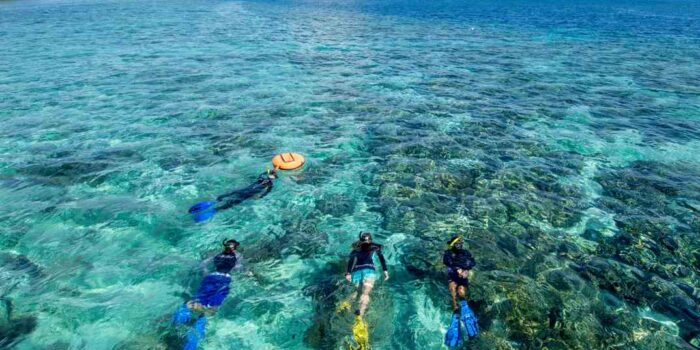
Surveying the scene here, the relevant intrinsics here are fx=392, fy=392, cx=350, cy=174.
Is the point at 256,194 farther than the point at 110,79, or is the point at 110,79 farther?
the point at 110,79

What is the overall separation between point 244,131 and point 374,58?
2276cm

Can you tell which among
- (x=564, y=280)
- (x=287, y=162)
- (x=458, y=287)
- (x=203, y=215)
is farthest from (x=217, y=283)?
(x=564, y=280)

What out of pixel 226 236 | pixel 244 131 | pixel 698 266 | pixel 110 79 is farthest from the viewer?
pixel 110 79

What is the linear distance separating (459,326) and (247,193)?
9559 millimetres

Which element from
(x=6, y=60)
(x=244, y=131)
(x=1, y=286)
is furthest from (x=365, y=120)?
(x=6, y=60)

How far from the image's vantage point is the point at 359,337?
9.48 metres

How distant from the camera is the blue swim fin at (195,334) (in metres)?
9.30

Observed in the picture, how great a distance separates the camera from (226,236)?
44.1 feet

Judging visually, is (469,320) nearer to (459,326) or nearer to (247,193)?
(459,326)

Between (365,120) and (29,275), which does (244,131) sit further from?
(29,275)

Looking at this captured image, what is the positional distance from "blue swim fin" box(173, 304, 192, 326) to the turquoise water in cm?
38

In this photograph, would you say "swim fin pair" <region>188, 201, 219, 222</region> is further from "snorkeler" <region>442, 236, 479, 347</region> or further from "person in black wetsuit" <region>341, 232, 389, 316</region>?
"snorkeler" <region>442, 236, 479, 347</region>

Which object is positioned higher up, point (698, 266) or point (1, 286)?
point (698, 266)

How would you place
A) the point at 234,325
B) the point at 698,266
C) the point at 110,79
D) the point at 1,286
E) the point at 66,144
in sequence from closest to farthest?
the point at 234,325, the point at 1,286, the point at 698,266, the point at 66,144, the point at 110,79
